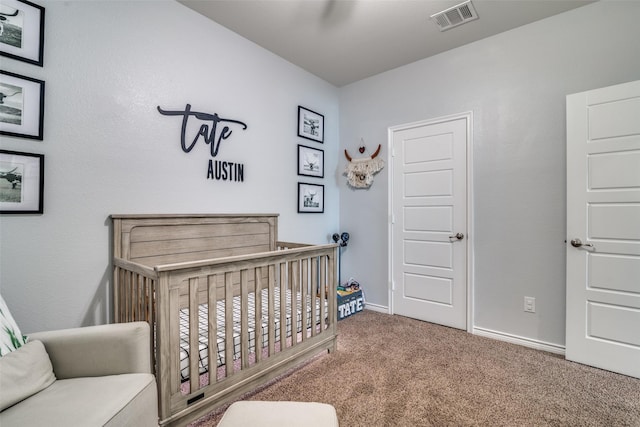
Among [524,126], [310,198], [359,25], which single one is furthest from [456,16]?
[310,198]

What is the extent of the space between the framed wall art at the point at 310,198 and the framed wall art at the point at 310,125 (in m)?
0.53

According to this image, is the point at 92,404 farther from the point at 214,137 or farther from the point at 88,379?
the point at 214,137

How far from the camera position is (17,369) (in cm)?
105

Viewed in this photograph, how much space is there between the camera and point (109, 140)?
1.85 meters

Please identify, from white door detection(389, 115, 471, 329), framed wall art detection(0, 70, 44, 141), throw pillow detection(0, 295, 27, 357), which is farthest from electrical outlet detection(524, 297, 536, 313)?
framed wall art detection(0, 70, 44, 141)

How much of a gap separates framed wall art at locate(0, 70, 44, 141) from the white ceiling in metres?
1.20

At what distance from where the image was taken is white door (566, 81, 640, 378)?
198 cm

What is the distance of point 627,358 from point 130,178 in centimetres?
351

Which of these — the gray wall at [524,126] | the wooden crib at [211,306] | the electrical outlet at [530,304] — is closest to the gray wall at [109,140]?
the wooden crib at [211,306]

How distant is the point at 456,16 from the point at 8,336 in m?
3.24

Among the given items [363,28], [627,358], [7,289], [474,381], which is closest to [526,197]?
[627,358]

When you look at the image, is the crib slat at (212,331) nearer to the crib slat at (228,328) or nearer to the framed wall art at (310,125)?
the crib slat at (228,328)

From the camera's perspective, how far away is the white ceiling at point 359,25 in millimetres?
2193

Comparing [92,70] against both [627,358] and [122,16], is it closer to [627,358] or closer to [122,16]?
[122,16]
